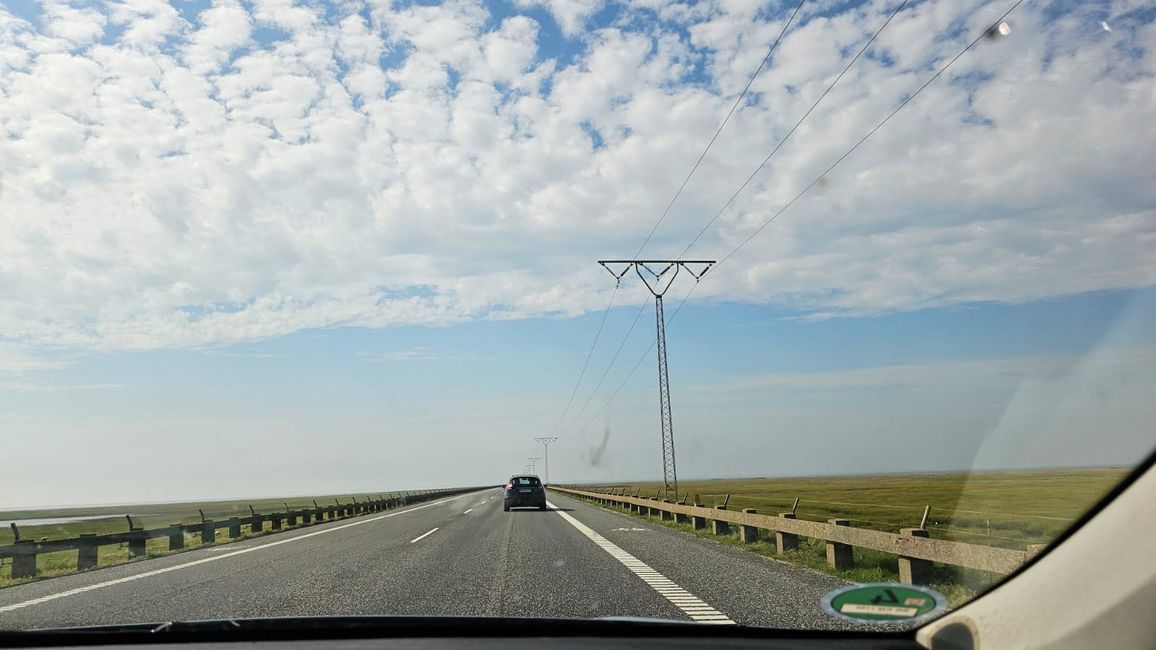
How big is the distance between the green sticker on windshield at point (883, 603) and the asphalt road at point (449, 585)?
9.90 feet

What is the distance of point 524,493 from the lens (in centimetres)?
3425

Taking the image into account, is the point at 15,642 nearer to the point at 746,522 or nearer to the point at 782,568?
the point at 782,568

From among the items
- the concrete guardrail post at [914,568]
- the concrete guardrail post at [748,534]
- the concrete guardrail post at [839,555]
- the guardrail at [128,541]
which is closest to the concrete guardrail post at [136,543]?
the guardrail at [128,541]

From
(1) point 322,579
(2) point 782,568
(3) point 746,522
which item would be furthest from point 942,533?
(1) point 322,579

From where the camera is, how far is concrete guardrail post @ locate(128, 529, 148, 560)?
56.4ft

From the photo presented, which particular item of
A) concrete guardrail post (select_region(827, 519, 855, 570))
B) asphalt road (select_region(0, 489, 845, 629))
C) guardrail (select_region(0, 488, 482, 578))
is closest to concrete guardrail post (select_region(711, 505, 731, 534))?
asphalt road (select_region(0, 489, 845, 629))

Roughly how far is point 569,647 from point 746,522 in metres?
11.3

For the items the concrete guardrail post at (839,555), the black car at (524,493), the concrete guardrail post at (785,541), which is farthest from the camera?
the black car at (524,493)

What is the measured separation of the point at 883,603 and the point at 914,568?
5.13 m

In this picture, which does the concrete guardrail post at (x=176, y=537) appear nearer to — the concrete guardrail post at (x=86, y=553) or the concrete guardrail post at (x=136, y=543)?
the concrete guardrail post at (x=136, y=543)

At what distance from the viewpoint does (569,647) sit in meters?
3.94

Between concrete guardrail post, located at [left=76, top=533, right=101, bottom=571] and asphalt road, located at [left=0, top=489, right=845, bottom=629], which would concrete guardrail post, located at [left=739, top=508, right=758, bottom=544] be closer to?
asphalt road, located at [left=0, top=489, right=845, bottom=629]

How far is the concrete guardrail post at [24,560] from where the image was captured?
13.7 metres

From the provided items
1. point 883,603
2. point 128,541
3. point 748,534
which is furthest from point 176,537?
point 883,603
